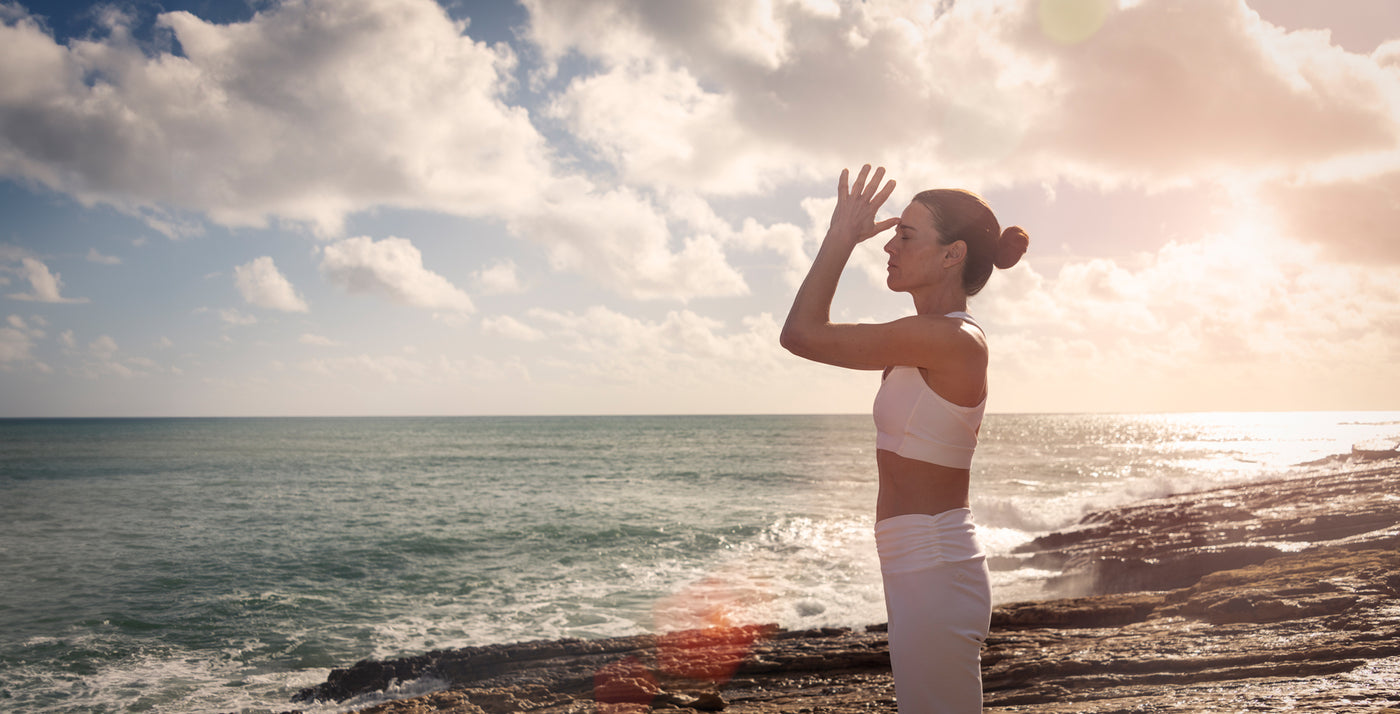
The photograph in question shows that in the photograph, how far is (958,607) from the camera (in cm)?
193

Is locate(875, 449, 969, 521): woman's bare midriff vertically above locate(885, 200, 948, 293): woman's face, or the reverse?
locate(885, 200, 948, 293): woman's face

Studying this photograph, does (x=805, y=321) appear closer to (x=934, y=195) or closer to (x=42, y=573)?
(x=934, y=195)

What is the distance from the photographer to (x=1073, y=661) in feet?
20.6

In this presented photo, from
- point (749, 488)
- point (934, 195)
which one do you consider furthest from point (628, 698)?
point (749, 488)

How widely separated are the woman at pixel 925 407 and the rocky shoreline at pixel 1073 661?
4.02 m

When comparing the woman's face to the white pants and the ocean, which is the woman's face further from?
the ocean

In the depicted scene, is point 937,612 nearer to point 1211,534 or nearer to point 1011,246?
point 1011,246

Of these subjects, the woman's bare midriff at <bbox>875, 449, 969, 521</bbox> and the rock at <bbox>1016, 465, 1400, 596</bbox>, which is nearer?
the woman's bare midriff at <bbox>875, 449, 969, 521</bbox>

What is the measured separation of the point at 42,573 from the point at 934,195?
74.4 ft

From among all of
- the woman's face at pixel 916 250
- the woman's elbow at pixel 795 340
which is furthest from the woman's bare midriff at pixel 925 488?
the woman's face at pixel 916 250

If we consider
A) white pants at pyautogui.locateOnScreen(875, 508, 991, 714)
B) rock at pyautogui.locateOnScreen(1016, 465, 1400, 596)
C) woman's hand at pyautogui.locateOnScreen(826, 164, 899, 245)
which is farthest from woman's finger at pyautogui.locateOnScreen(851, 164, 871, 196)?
rock at pyautogui.locateOnScreen(1016, 465, 1400, 596)

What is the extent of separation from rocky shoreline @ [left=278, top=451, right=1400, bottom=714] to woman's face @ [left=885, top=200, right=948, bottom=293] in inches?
173

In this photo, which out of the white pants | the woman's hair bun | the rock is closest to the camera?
the white pants

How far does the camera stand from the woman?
192 centimetres
